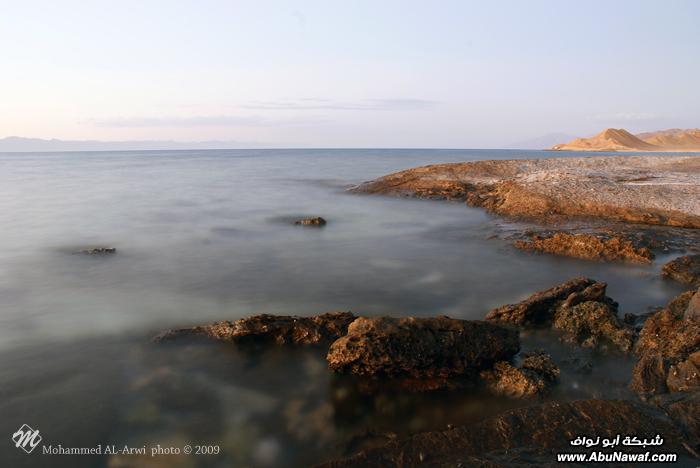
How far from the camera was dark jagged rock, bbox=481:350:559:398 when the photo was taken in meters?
6.29

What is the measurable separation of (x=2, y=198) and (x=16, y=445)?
32.3 metres

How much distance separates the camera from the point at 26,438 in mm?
5676

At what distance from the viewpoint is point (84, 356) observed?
7.76 metres

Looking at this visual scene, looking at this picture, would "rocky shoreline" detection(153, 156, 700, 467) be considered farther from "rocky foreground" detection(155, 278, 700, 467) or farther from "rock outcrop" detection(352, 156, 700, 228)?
"rock outcrop" detection(352, 156, 700, 228)

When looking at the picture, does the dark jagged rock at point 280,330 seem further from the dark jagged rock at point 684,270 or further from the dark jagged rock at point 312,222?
the dark jagged rock at point 312,222

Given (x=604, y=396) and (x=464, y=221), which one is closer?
(x=604, y=396)

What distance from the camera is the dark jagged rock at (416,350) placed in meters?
6.52

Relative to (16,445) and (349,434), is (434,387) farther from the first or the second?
(16,445)

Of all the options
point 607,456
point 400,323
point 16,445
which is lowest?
point 16,445

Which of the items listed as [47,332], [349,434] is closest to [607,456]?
[349,434]

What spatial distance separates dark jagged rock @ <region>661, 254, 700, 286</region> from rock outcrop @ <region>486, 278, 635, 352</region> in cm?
297

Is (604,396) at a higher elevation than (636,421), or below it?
below

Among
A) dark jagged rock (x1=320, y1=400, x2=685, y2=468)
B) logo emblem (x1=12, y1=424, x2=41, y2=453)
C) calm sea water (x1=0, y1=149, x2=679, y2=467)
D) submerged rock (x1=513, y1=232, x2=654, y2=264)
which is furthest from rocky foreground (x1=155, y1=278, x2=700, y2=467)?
submerged rock (x1=513, y1=232, x2=654, y2=264)

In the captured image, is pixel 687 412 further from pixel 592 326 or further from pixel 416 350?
pixel 592 326
